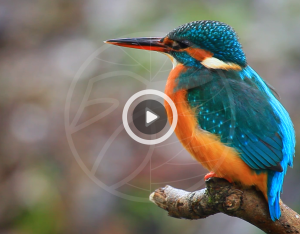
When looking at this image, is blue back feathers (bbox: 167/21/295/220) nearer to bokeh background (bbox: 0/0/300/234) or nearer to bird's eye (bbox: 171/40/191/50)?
bird's eye (bbox: 171/40/191/50)

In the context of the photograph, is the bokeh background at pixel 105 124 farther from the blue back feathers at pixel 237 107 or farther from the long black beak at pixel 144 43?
the blue back feathers at pixel 237 107

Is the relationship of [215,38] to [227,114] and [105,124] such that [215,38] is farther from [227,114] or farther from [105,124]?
[105,124]

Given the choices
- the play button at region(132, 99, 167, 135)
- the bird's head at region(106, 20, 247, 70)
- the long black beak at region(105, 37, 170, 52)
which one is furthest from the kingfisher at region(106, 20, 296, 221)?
the play button at region(132, 99, 167, 135)

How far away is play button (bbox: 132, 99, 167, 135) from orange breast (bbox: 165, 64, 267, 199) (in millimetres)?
282

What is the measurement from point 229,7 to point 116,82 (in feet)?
4.75

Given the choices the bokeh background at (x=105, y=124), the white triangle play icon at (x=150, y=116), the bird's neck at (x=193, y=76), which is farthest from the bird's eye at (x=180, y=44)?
the bokeh background at (x=105, y=124)

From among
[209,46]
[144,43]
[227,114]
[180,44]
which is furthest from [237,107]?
[144,43]

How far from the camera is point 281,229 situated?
1.87m

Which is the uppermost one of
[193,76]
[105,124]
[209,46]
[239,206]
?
[209,46]

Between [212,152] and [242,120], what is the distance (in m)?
0.21

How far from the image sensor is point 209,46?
204 cm

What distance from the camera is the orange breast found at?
1.89 m

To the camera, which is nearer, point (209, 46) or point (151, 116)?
point (209, 46)

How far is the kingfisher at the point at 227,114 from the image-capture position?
187 cm
